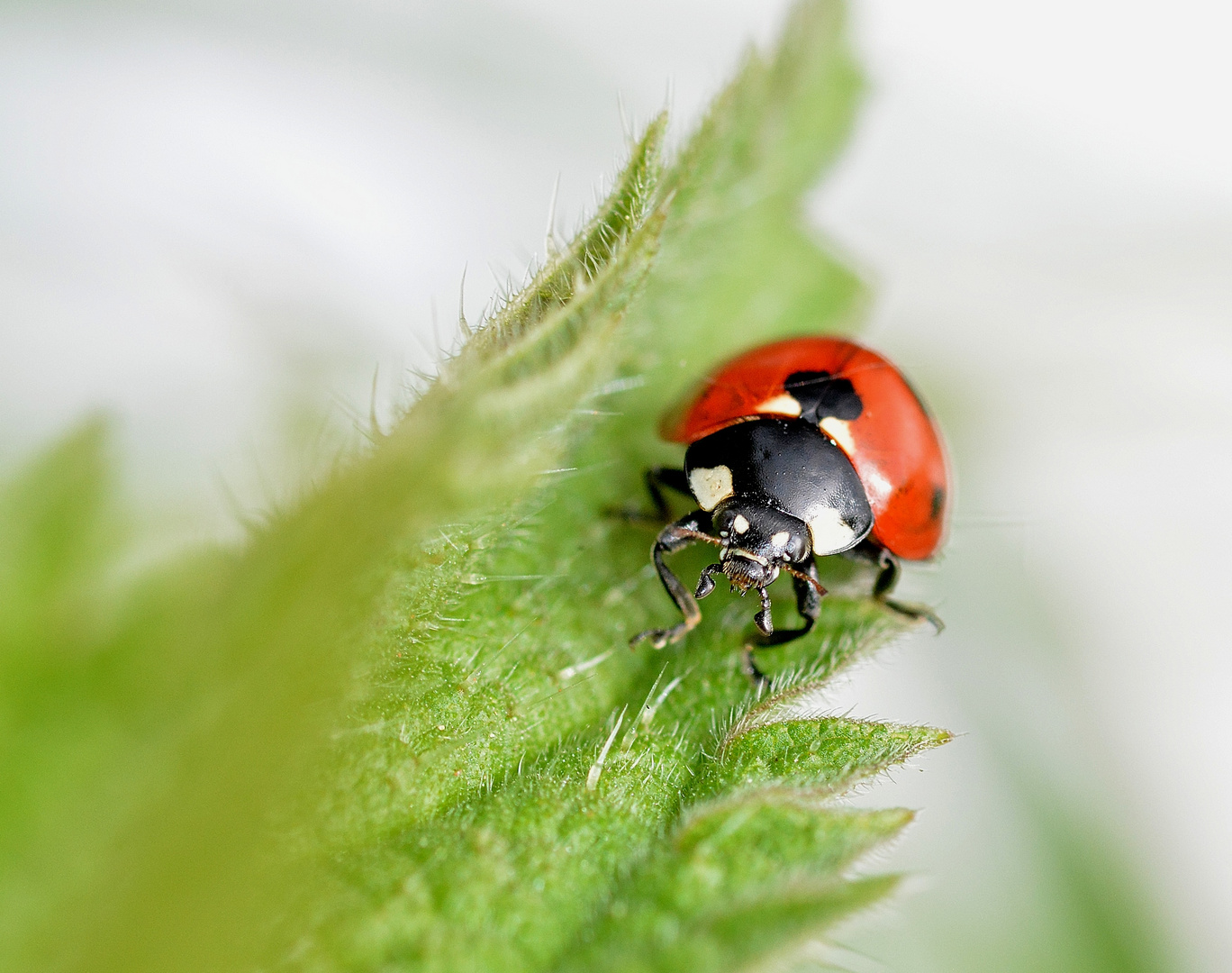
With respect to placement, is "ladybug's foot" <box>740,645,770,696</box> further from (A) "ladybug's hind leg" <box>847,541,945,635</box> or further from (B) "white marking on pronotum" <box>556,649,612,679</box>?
(A) "ladybug's hind leg" <box>847,541,945,635</box>

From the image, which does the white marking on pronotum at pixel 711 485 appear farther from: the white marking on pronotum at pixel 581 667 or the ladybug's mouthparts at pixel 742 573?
the white marking on pronotum at pixel 581 667

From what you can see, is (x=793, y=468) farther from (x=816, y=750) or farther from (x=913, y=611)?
(x=816, y=750)

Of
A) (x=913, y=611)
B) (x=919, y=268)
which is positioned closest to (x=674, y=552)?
(x=913, y=611)

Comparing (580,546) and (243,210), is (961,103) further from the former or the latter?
(580,546)

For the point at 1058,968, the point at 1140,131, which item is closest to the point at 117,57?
the point at 1140,131

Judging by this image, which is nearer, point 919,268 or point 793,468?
point 793,468

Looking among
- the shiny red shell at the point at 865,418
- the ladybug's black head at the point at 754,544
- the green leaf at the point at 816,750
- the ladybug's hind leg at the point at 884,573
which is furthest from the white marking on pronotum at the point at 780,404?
the green leaf at the point at 816,750
